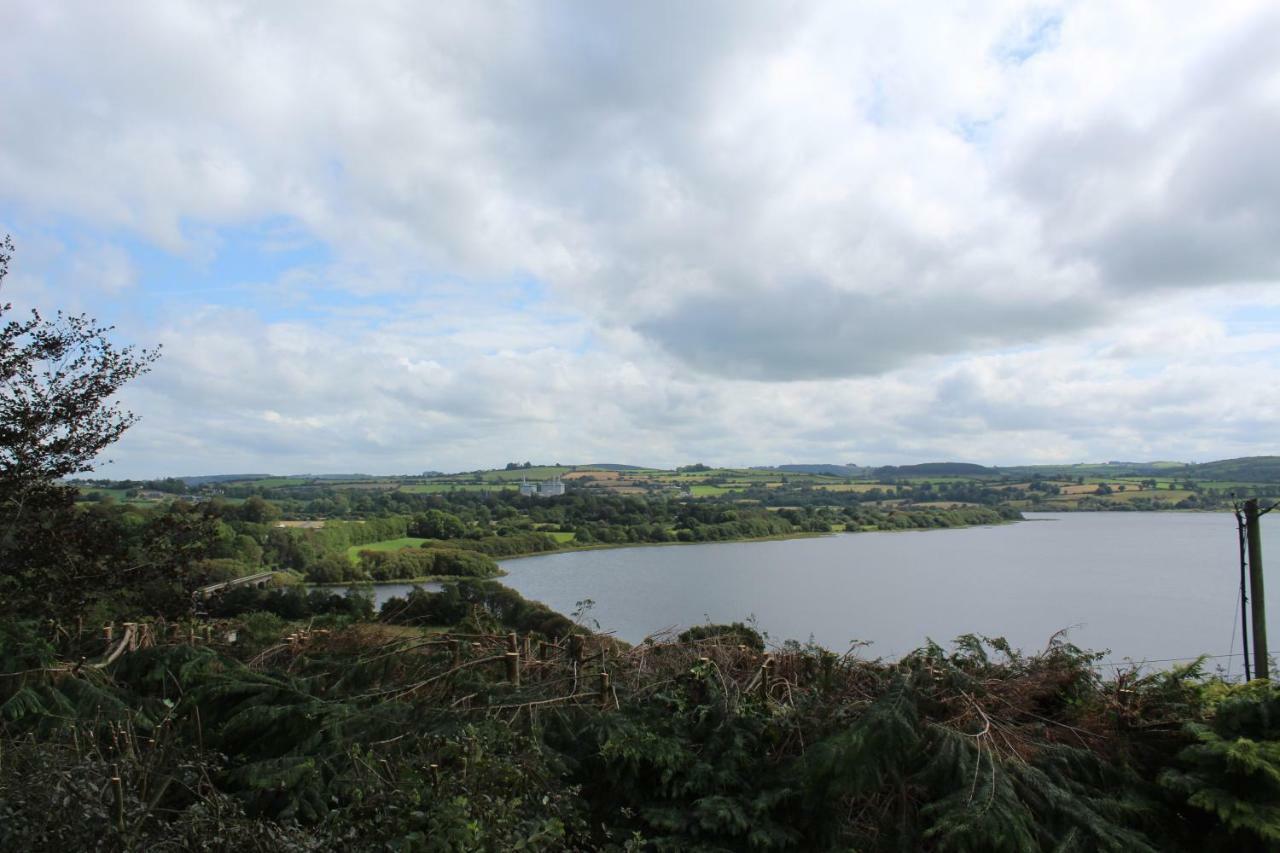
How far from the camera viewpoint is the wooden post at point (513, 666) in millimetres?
4027

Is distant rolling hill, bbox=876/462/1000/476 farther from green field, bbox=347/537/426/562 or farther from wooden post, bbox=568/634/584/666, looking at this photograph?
wooden post, bbox=568/634/584/666

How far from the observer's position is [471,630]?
5789 mm

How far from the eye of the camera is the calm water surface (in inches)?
1099

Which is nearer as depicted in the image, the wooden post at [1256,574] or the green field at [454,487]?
the wooden post at [1256,574]

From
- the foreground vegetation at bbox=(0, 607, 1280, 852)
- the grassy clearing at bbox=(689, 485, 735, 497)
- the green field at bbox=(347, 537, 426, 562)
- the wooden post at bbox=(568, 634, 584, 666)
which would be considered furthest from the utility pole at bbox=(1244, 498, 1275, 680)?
the grassy clearing at bbox=(689, 485, 735, 497)

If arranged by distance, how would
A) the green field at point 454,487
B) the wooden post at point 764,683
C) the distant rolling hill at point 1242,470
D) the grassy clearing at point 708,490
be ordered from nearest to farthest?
the wooden post at point 764,683, the distant rolling hill at point 1242,470, the grassy clearing at point 708,490, the green field at point 454,487

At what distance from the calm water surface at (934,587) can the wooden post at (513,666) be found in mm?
10417

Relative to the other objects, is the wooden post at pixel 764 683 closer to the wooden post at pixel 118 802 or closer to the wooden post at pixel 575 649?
the wooden post at pixel 575 649

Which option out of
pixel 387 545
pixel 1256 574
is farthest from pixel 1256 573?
pixel 387 545

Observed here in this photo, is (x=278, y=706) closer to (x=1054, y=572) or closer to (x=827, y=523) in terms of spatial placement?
(x=1054, y=572)

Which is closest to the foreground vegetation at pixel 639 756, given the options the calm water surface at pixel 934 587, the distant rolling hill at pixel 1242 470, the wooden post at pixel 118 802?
the wooden post at pixel 118 802

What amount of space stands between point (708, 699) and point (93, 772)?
2295 mm

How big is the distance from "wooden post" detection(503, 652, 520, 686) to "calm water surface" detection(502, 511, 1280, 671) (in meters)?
10.4

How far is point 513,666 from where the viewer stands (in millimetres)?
4090
